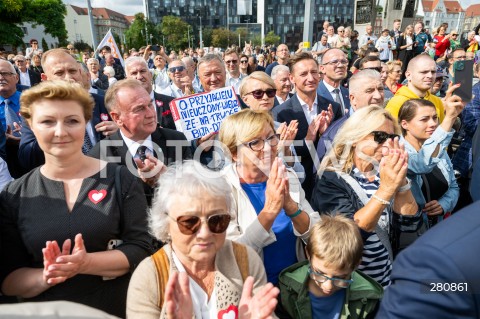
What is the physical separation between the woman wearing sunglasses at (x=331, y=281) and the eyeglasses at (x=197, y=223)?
62 cm

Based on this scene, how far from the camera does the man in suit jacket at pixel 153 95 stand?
4.09 m

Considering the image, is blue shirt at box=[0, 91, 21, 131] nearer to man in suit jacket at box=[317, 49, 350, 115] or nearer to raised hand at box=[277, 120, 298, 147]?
raised hand at box=[277, 120, 298, 147]

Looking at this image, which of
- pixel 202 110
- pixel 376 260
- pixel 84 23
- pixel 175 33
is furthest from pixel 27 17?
pixel 84 23

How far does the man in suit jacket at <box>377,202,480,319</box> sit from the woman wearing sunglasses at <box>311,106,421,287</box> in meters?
1.04

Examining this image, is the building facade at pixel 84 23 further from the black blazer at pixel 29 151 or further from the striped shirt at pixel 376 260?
the striped shirt at pixel 376 260

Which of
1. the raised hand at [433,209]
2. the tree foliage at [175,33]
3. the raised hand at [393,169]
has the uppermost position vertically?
the tree foliage at [175,33]

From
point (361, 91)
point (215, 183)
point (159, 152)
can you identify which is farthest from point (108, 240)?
point (361, 91)

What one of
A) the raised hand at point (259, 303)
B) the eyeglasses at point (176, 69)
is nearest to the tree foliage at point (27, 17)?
the eyeglasses at point (176, 69)

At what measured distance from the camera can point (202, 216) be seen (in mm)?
1620

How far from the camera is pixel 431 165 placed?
2.68 meters

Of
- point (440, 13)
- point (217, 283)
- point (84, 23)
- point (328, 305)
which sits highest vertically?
point (440, 13)

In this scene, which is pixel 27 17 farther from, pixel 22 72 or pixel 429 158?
pixel 429 158

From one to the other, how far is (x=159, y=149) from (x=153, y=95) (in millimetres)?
1678

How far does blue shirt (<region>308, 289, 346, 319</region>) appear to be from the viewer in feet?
6.23
